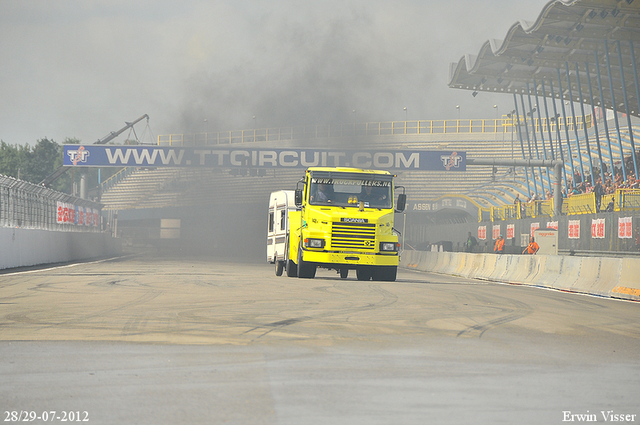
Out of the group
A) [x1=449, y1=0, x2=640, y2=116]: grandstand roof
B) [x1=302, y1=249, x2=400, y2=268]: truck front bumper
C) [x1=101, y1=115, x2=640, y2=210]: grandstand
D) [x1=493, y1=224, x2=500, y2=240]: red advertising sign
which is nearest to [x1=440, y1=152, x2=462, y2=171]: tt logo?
[x1=449, y1=0, x2=640, y2=116]: grandstand roof

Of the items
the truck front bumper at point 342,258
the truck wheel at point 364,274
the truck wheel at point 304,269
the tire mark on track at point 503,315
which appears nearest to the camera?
the tire mark on track at point 503,315

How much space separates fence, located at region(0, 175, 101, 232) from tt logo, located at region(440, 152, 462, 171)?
20.7 meters

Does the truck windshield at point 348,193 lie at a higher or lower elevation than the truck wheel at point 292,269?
higher

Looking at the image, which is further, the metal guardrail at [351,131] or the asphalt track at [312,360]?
the metal guardrail at [351,131]

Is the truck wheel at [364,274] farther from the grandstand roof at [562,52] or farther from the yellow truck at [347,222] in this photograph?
the grandstand roof at [562,52]

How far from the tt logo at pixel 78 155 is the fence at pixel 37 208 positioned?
206 inches

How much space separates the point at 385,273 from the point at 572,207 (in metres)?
16.4

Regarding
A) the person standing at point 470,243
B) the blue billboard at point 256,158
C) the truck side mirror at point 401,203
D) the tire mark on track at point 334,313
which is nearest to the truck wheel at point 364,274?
the truck side mirror at point 401,203

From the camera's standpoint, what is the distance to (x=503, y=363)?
772 centimetres

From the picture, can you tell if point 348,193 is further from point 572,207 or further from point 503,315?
point 572,207

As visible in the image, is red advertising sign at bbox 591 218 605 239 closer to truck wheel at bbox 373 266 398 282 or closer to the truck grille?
truck wheel at bbox 373 266 398 282

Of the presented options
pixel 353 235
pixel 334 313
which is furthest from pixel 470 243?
pixel 334 313

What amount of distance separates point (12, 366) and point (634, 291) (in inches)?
527

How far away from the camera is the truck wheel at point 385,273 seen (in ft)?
70.0
